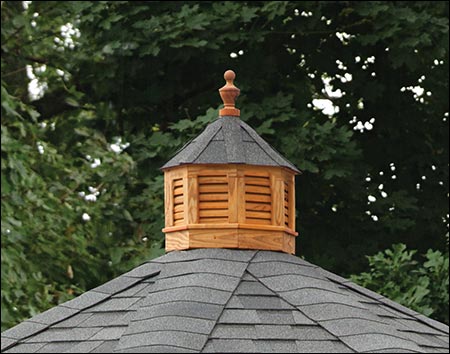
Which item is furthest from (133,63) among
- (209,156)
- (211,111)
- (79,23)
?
(209,156)

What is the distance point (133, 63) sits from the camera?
43.7ft

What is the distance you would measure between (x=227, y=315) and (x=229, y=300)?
0.13 m

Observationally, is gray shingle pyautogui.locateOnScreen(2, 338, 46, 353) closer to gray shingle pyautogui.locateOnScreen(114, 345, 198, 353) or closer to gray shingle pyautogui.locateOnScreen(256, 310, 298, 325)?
gray shingle pyautogui.locateOnScreen(114, 345, 198, 353)

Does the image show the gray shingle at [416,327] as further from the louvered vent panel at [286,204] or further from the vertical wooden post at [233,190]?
the vertical wooden post at [233,190]

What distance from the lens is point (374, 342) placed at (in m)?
5.29

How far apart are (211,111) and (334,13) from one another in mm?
2636

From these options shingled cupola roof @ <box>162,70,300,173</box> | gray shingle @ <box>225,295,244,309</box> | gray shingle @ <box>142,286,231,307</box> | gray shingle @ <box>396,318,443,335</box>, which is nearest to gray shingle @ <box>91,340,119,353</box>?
gray shingle @ <box>142,286,231,307</box>

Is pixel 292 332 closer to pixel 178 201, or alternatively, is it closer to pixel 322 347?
pixel 322 347

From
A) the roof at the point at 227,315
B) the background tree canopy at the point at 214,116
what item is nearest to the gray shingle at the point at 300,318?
the roof at the point at 227,315

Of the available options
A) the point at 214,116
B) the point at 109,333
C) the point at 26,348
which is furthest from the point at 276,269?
the point at 214,116

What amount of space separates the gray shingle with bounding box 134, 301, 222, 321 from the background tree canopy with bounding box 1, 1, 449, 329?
6.43 meters

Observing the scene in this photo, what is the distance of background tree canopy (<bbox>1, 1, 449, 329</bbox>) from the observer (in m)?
12.3

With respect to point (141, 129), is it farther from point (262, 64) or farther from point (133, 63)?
point (262, 64)

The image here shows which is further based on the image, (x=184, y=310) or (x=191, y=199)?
(x=191, y=199)
